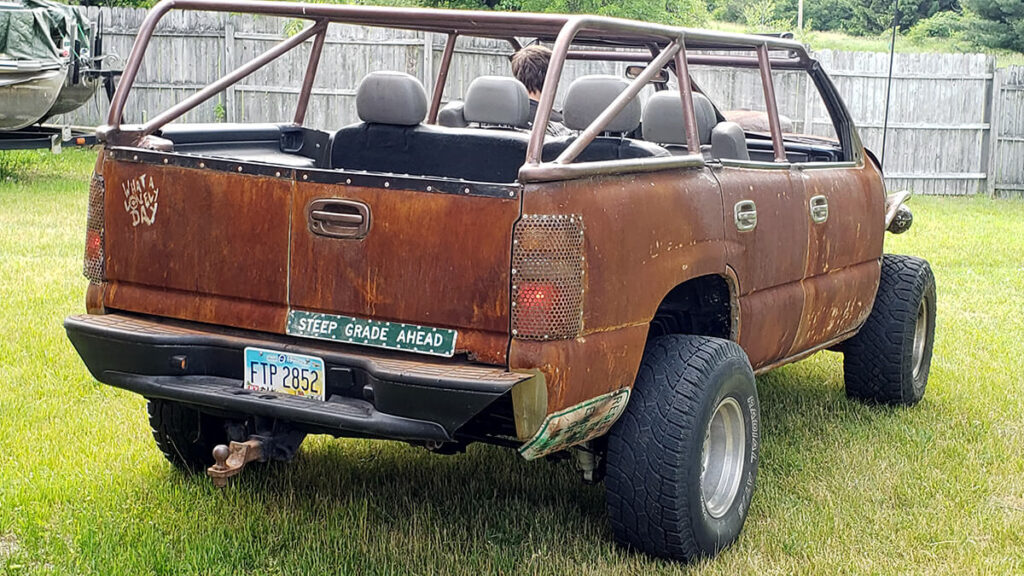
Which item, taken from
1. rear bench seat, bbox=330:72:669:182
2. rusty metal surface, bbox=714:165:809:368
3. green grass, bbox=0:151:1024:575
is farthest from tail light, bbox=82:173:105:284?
rusty metal surface, bbox=714:165:809:368

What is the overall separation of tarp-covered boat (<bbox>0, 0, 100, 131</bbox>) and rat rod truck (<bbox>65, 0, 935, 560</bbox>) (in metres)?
9.49

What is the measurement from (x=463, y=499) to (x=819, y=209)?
194 centimetres

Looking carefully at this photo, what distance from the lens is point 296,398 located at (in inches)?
148

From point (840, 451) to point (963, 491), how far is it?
67 centimetres

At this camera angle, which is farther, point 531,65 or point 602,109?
point 531,65

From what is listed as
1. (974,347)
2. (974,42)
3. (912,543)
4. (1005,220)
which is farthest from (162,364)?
(974,42)

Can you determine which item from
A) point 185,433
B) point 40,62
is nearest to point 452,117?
point 185,433

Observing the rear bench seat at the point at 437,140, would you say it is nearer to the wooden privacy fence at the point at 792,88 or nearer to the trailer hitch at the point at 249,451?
the trailer hitch at the point at 249,451

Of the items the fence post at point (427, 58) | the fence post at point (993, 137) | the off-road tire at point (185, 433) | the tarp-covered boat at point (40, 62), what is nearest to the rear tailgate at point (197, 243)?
Result: the off-road tire at point (185, 433)

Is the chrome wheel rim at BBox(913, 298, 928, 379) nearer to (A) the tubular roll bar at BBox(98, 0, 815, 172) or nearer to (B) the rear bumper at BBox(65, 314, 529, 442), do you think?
(A) the tubular roll bar at BBox(98, 0, 815, 172)

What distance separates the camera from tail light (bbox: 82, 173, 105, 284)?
4.17m

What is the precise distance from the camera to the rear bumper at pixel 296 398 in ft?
11.5

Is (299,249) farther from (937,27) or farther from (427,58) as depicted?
(937,27)

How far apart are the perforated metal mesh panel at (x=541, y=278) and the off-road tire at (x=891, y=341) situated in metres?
3.07
